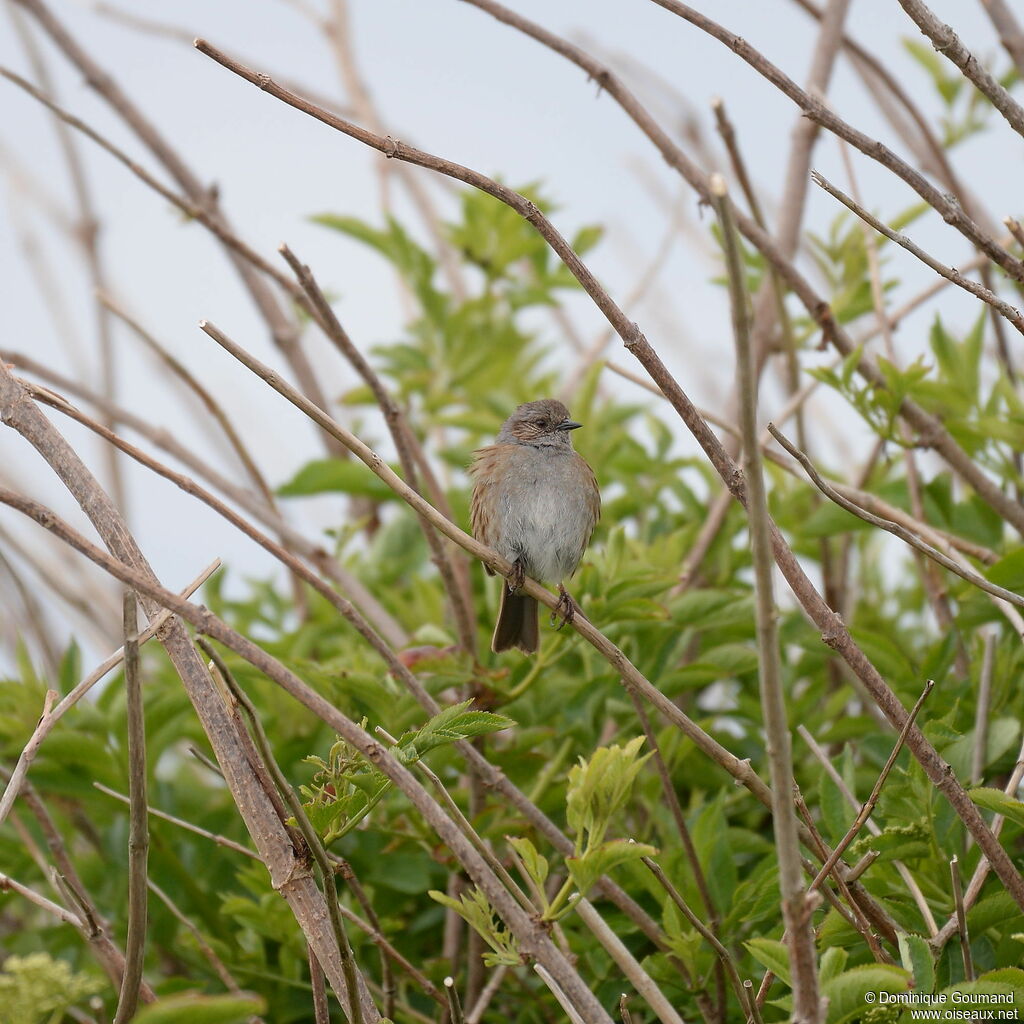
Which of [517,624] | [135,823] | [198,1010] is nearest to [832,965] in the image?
[198,1010]

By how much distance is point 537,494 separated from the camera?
4.48m

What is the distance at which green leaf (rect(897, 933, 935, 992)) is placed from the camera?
6.53ft

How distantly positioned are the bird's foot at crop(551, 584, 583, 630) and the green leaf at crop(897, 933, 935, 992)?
94 cm

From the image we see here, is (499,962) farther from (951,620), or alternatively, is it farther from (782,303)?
(782,303)

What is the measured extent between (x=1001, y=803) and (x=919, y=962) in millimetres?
380

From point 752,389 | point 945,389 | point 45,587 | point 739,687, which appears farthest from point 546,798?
point 45,587

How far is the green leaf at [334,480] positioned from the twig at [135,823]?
2.17 metres

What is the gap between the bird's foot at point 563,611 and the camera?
2.87 m

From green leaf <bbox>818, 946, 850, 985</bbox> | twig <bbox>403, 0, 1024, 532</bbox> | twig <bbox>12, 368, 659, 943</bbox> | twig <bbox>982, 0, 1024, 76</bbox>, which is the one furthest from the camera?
twig <bbox>982, 0, 1024, 76</bbox>

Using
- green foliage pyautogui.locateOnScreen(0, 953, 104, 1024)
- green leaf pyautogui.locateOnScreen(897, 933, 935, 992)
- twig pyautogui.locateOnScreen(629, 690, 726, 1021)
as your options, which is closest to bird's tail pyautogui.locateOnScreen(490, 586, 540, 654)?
twig pyautogui.locateOnScreen(629, 690, 726, 1021)

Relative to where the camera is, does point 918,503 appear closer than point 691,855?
No

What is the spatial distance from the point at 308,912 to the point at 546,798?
1.16 meters

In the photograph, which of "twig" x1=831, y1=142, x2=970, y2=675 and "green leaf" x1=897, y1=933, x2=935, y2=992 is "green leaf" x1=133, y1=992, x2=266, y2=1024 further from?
"twig" x1=831, y1=142, x2=970, y2=675

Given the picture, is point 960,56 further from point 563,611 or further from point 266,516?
point 266,516
